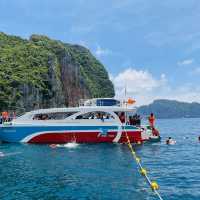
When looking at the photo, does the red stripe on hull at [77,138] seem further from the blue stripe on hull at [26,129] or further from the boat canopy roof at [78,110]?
the boat canopy roof at [78,110]

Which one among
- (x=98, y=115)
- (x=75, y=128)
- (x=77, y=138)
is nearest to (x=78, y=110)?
(x=75, y=128)

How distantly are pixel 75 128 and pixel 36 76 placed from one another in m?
53.4

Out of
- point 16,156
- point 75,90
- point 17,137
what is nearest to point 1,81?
point 75,90

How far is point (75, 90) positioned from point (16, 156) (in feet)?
269

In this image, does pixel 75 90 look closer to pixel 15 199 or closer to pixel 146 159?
pixel 146 159

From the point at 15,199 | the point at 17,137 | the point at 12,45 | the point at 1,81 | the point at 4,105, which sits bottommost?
the point at 15,199

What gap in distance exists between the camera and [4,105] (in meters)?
71.0

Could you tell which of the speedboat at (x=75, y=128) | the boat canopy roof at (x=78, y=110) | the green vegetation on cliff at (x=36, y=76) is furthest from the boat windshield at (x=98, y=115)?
the green vegetation on cliff at (x=36, y=76)

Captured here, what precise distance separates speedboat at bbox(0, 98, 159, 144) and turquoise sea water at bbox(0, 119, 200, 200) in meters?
4.14

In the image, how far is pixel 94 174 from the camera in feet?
60.5

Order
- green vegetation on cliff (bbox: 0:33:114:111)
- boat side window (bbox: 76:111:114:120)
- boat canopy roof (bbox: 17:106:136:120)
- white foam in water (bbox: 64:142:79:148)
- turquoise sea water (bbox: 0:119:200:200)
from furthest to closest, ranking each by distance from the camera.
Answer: green vegetation on cliff (bbox: 0:33:114:111) → boat side window (bbox: 76:111:114:120) → boat canopy roof (bbox: 17:106:136:120) → white foam in water (bbox: 64:142:79:148) → turquoise sea water (bbox: 0:119:200:200)

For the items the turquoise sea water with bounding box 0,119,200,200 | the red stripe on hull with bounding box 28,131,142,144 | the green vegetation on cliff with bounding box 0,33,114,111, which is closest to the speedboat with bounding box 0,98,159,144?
Answer: the red stripe on hull with bounding box 28,131,142,144

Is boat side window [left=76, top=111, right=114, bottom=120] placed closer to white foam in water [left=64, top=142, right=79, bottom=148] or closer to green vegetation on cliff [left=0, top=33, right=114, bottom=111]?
white foam in water [left=64, top=142, right=79, bottom=148]

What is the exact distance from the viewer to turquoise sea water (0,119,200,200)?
14688 millimetres
